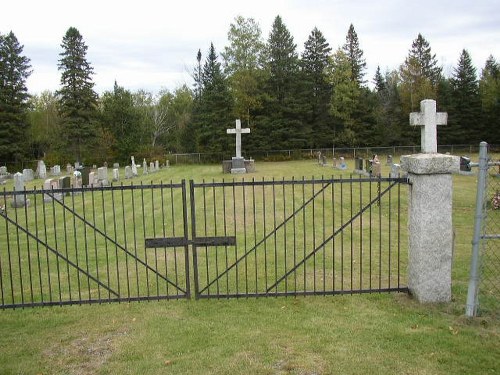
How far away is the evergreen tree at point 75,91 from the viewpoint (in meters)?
44.0

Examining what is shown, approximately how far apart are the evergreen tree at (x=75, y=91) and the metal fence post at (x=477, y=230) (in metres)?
43.4

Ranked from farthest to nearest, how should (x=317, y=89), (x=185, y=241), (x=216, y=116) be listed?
(x=317, y=89) → (x=216, y=116) → (x=185, y=241)

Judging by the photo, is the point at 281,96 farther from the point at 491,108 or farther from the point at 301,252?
the point at 301,252

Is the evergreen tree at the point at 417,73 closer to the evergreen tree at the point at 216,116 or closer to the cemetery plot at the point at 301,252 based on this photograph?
the evergreen tree at the point at 216,116

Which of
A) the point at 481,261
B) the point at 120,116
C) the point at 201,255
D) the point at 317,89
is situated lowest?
the point at 201,255

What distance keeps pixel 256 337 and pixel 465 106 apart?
176ft

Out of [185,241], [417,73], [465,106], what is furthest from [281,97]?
[185,241]

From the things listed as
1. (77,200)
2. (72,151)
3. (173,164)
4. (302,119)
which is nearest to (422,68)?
(302,119)

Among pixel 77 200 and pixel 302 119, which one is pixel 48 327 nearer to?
pixel 77 200

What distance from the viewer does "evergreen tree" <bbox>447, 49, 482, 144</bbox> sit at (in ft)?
167

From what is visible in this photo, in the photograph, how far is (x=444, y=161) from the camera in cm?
575

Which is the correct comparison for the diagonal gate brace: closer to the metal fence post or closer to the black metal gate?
the black metal gate

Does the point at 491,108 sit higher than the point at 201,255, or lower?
higher

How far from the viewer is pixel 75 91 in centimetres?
4425
